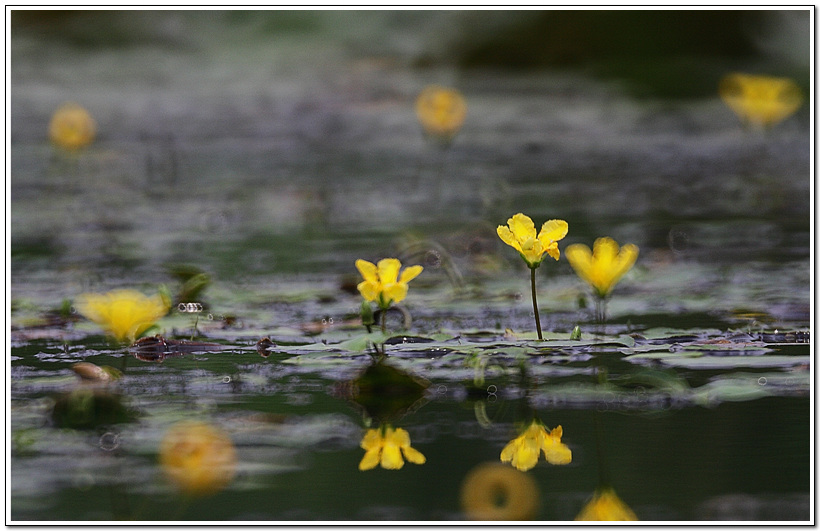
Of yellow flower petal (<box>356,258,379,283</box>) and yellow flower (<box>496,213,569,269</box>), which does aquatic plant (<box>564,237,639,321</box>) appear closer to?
yellow flower (<box>496,213,569,269</box>)

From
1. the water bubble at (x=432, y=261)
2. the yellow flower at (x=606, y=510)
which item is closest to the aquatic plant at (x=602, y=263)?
the yellow flower at (x=606, y=510)

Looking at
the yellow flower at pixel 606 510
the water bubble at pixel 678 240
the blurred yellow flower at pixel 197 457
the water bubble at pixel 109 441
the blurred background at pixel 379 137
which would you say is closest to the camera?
the yellow flower at pixel 606 510

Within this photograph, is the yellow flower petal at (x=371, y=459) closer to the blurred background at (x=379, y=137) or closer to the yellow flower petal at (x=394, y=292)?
the yellow flower petal at (x=394, y=292)

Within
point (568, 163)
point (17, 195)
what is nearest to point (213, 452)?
point (17, 195)

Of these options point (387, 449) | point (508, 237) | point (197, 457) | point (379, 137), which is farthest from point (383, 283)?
point (379, 137)

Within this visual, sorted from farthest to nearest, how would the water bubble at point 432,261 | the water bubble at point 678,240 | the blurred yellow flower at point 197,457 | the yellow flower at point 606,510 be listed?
the water bubble at point 678,240, the water bubble at point 432,261, the blurred yellow flower at point 197,457, the yellow flower at point 606,510

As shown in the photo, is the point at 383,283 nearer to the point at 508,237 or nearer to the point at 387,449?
the point at 508,237
